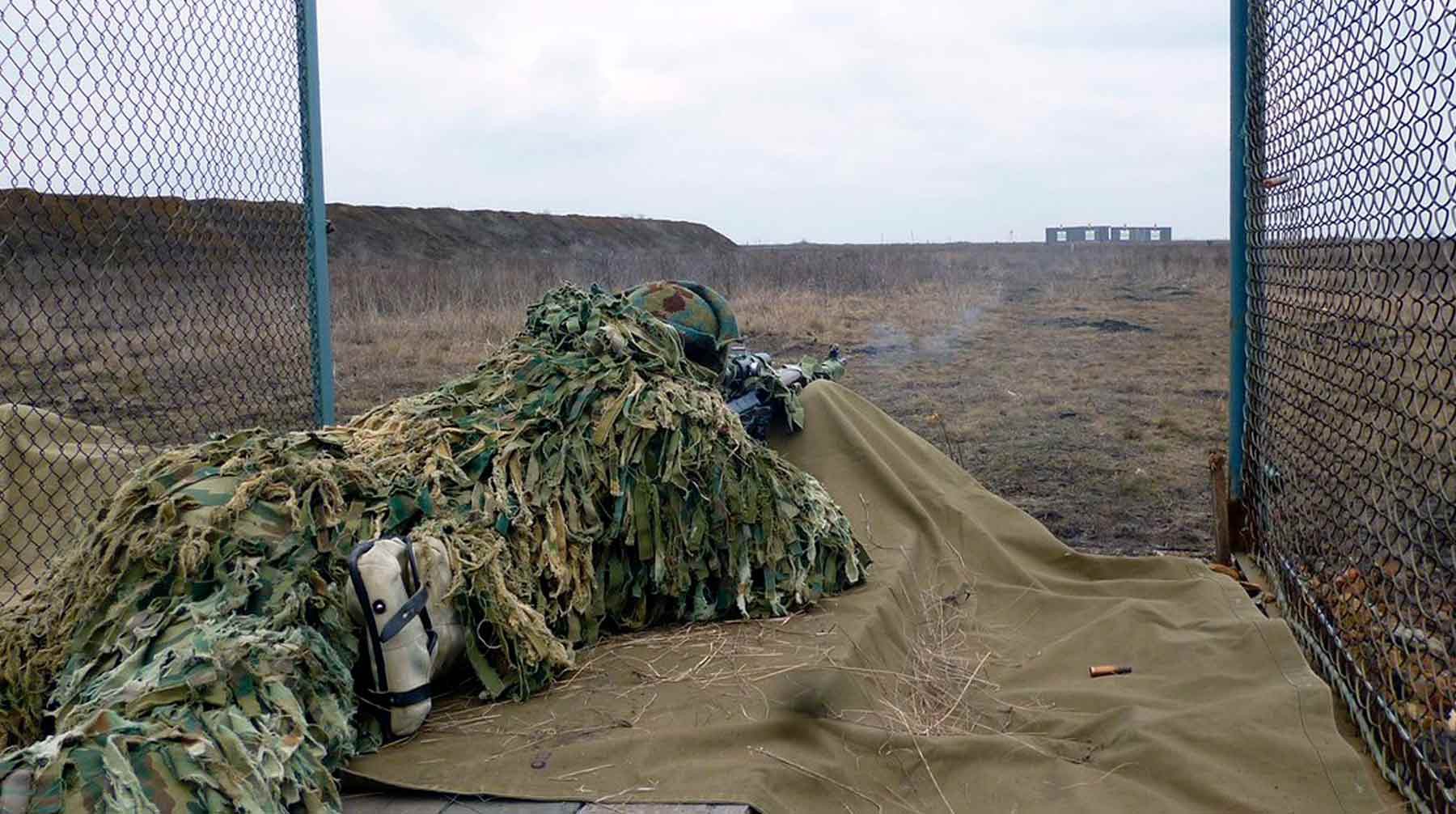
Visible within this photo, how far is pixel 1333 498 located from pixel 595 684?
2.15 metres

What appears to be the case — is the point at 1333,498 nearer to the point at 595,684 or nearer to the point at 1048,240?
the point at 595,684

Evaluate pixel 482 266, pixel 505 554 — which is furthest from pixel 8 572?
pixel 482 266

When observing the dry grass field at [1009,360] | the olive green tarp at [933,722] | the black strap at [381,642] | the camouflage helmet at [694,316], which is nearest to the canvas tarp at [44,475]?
the camouflage helmet at [694,316]

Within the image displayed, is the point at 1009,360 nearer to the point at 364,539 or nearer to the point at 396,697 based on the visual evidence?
the point at 364,539

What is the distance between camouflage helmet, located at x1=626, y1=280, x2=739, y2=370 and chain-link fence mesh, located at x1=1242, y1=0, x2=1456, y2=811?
201cm

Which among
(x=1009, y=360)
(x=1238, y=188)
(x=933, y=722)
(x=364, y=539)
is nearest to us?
(x=364, y=539)

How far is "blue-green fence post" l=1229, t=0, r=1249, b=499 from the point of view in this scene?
15.1ft

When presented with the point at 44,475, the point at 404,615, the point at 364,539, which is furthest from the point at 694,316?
the point at 44,475

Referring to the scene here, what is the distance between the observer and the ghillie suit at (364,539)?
93.7 inches

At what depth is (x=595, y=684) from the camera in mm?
3334

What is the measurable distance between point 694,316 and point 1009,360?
28.6 feet

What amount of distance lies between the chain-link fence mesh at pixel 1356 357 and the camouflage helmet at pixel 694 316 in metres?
2.01

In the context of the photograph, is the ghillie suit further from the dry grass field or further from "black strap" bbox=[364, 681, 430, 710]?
the dry grass field

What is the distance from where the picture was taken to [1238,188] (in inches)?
183
